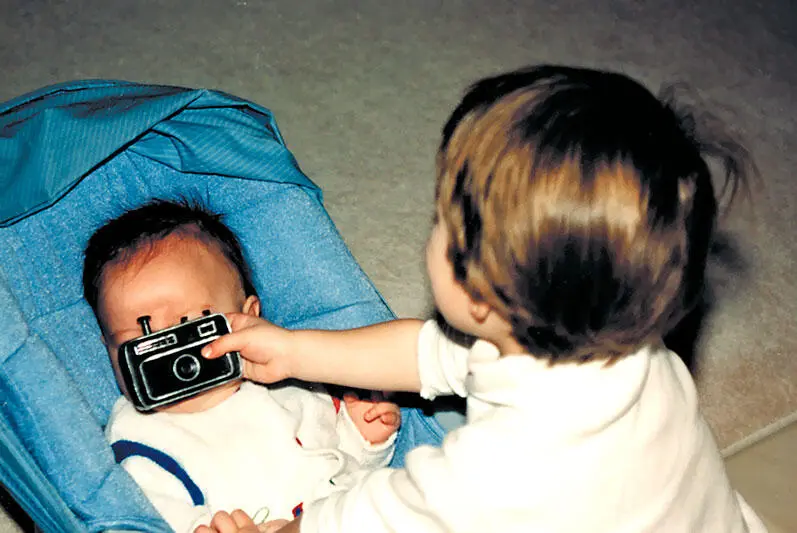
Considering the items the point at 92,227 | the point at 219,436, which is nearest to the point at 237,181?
the point at 92,227

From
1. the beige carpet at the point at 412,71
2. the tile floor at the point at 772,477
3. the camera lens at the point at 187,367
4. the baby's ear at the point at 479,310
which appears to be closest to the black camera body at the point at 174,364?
the camera lens at the point at 187,367

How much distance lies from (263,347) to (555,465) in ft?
1.24

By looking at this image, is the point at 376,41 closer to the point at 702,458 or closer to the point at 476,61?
the point at 476,61

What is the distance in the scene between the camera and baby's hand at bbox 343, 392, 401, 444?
1.01 metres

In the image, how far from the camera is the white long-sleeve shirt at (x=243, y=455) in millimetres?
916

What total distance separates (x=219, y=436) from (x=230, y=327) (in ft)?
0.40

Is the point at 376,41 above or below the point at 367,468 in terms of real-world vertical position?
above

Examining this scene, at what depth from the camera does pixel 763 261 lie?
1.42 m

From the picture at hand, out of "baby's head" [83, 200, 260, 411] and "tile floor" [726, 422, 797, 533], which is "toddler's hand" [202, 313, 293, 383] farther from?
"tile floor" [726, 422, 797, 533]

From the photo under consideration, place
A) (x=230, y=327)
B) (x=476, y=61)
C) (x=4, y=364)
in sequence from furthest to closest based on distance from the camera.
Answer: (x=476, y=61)
(x=230, y=327)
(x=4, y=364)

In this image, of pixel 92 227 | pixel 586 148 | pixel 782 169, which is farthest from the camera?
pixel 782 169

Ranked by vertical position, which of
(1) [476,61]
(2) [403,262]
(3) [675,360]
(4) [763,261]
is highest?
(1) [476,61]

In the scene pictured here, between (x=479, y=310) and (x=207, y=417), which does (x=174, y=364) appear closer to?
(x=207, y=417)

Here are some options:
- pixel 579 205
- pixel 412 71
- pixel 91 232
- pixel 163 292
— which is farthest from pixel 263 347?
pixel 412 71
